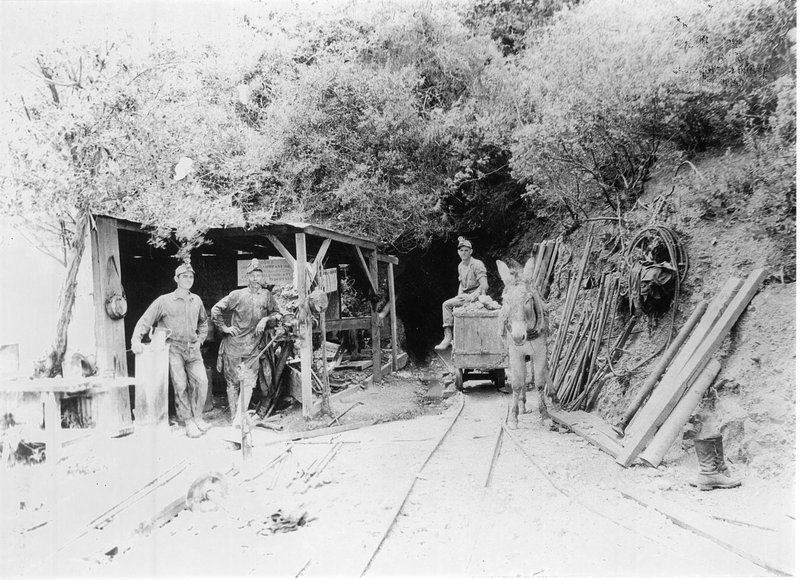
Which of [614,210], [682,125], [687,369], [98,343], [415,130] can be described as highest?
[415,130]

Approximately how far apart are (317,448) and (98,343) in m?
2.78

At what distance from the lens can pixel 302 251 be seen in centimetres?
761

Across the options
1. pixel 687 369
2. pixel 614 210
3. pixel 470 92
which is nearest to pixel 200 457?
pixel 687 369

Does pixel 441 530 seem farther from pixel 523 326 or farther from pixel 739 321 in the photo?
pixel 739 321

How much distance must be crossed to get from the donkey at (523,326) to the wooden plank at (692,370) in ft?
7.10

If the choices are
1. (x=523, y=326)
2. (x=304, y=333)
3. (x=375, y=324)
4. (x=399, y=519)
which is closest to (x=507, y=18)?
(x=375, y=324)

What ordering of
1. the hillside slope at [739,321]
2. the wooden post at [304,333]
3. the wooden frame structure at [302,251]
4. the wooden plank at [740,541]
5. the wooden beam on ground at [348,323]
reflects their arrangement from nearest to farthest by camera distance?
the wooden plank at [740,541], the hillside slope at [739,321], the wooden frame structure at [302,251], the wooden post at [304,333], the wooden beam on ground at [348,323]

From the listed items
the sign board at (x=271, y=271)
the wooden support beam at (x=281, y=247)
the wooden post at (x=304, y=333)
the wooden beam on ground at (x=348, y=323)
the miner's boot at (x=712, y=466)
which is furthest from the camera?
the wooden beam on ground at (x=348, y=323)

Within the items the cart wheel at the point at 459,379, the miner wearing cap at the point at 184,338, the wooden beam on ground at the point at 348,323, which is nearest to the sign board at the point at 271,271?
the miner wearing cap at the point at 184,338

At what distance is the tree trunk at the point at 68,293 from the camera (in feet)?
17.5

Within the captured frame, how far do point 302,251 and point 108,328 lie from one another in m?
2.77

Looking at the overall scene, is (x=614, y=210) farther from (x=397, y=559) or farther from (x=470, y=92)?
(x=397, y=559)

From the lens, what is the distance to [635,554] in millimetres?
3775

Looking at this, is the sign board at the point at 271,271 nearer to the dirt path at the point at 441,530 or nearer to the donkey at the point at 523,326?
the dirt path at the point at 441,530
